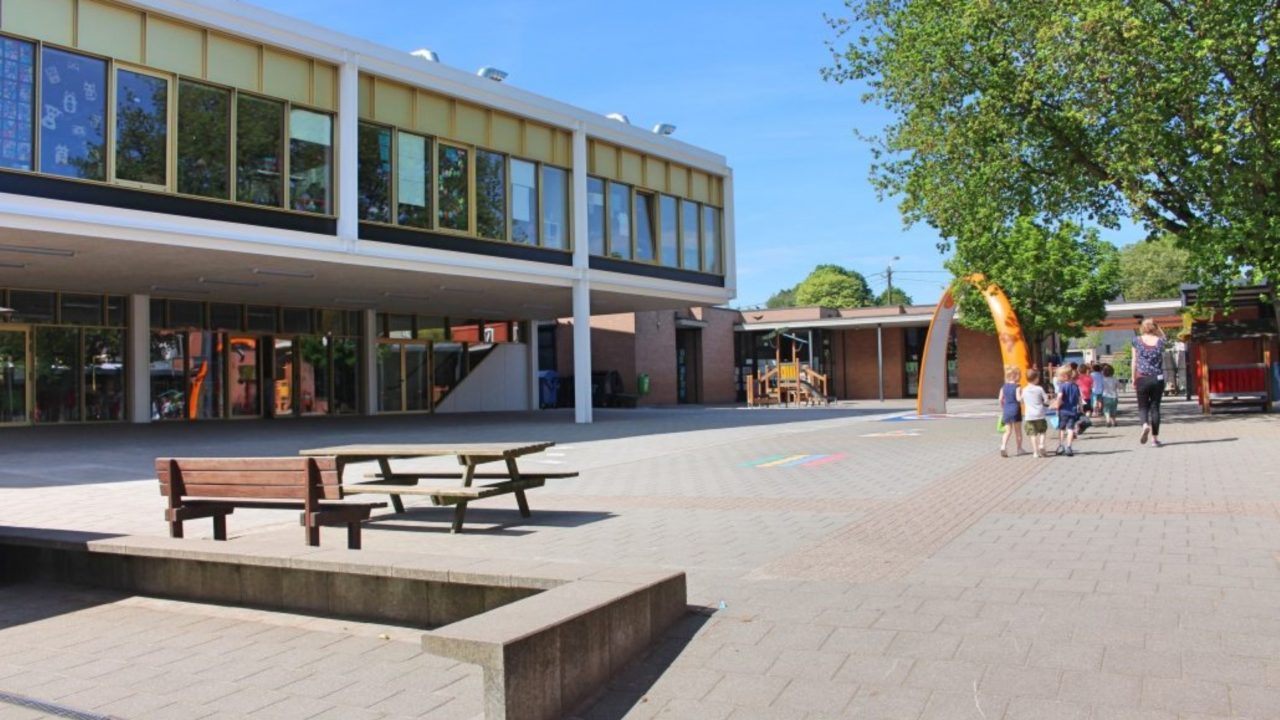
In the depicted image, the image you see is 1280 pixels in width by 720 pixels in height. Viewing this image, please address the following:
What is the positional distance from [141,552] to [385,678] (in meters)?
2.74

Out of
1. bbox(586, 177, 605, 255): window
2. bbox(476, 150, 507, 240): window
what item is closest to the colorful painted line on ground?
bbox(476, 150, 507, 240): window

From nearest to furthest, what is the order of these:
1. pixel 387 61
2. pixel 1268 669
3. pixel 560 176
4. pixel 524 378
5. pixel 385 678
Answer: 1. pixel 1268 669
2. pixel 385 678
3. pixel 387 61
4. pixel 560 176
5. pixel 524 378

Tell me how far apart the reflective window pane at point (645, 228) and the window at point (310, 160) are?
33.0 feet

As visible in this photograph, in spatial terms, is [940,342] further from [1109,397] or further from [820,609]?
[820,609]

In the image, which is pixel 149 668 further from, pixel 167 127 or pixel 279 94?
pixel 279 94

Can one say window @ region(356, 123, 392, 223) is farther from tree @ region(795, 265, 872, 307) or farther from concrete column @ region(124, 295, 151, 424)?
tree @ region(795, 265, 872, 307)

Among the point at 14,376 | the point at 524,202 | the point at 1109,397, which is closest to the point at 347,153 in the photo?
the point at 524,202

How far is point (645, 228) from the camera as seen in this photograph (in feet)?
90.1

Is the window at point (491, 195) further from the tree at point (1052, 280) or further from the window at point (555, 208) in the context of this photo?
the tree at point (1052, 280)

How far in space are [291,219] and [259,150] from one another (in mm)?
1361

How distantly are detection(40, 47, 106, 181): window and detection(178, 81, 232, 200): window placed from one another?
1.28m

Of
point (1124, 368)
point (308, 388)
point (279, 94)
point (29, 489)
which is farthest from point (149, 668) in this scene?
point (1124, 368)

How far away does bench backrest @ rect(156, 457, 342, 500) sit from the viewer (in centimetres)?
675

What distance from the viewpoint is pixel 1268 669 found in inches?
155
